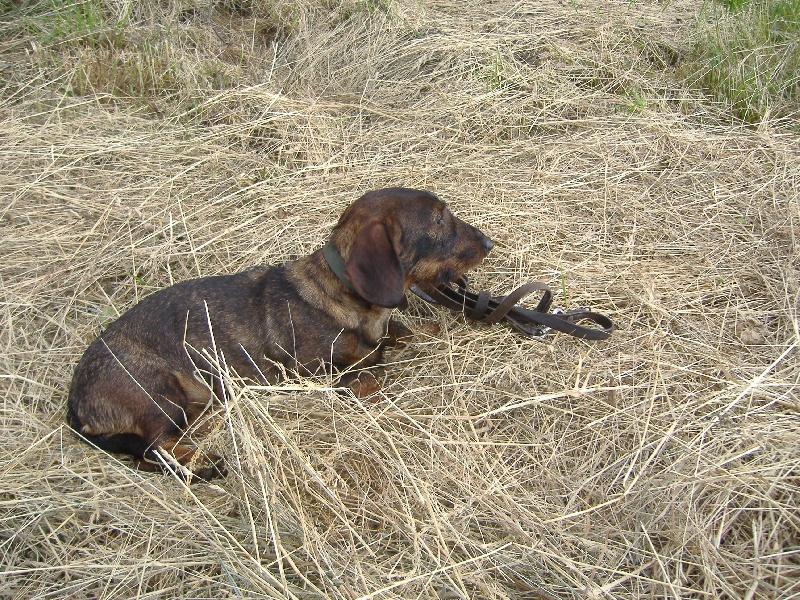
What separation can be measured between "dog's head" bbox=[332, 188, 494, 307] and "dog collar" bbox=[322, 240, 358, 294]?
0.04 m

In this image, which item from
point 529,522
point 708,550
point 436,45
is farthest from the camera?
point 436,45

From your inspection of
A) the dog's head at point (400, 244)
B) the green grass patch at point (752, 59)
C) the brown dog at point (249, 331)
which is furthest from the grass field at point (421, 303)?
the dog's head at point (400, 244)

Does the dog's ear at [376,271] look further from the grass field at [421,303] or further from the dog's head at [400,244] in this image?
the grass field at [421,303]

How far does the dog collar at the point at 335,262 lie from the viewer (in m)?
3.44

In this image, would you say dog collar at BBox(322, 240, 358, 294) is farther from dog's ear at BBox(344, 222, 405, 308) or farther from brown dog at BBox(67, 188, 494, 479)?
dog's ear at BBox(344, 222, 405, 308)

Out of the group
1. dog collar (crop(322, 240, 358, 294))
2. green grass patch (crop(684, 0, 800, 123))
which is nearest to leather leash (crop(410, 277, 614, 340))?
dog collar (crop(322, 240, 358, 294))

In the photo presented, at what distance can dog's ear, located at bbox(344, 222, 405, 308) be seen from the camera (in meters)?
3.20

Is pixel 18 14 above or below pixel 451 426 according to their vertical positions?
above

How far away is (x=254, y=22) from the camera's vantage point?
685 centimetres

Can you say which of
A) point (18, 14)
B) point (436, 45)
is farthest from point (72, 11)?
point (436, 45)

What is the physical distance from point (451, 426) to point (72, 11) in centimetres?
589

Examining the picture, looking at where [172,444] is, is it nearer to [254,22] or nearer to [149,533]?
[149,533]

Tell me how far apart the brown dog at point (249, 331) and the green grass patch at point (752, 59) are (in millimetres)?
2898

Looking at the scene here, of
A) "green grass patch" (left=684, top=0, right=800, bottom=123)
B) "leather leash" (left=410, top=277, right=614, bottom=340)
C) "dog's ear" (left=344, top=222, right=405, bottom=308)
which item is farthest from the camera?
"green grass patch" (left=684, top=0, right=800, bottom=123)
